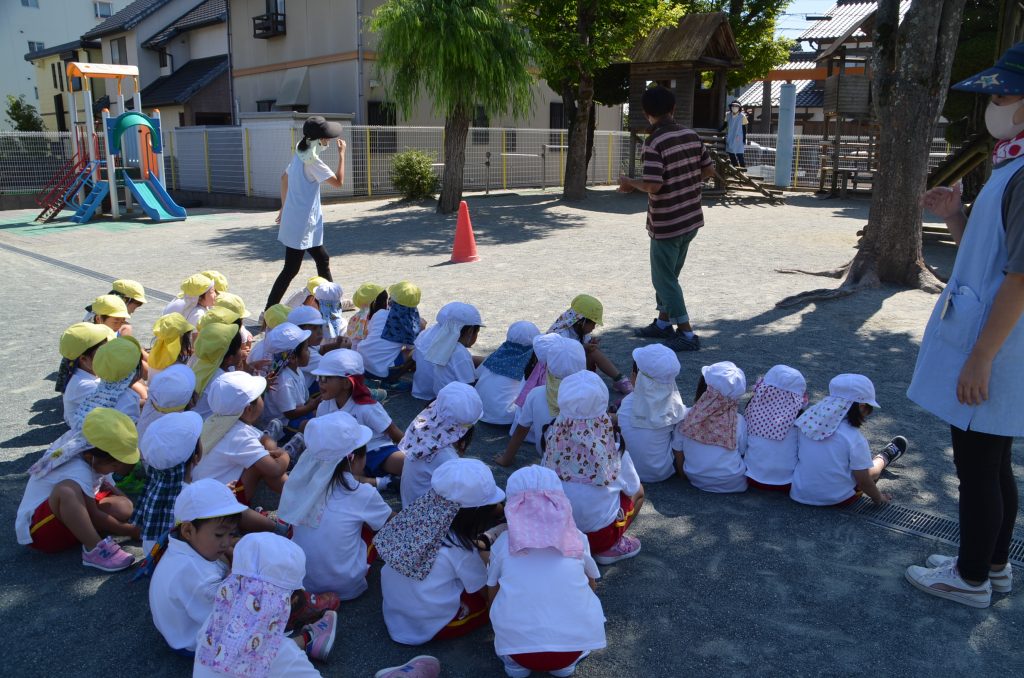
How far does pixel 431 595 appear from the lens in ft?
9.24

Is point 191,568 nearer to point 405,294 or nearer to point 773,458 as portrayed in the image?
point 773,458

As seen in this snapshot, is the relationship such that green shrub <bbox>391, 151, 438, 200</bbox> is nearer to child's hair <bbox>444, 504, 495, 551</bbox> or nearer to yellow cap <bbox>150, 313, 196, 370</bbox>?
yellow cap <bbox>150, 313, 196, 370</bbox>

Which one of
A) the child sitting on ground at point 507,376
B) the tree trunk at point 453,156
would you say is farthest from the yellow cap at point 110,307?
the tree trunk at point 453,156

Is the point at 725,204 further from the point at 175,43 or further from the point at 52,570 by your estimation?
the point at 175,43

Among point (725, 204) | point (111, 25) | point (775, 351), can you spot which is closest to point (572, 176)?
point (725, 204)

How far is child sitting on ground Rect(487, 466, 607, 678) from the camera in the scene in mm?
2521

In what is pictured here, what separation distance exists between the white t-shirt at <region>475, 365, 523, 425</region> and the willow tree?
33.3ft

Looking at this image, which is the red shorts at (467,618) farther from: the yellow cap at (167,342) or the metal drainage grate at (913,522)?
the yellow cap at (167,342)

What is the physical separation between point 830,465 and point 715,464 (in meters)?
0.54

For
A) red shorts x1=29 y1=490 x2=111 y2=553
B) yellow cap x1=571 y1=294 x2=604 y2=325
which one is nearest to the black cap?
yellow cap x1=571 y1=294 x2=604 y2=325

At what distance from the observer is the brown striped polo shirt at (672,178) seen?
6.31 m

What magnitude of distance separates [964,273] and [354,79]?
19.3m

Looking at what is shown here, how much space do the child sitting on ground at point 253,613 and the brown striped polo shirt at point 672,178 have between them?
4.66m

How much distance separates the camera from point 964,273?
276cm
